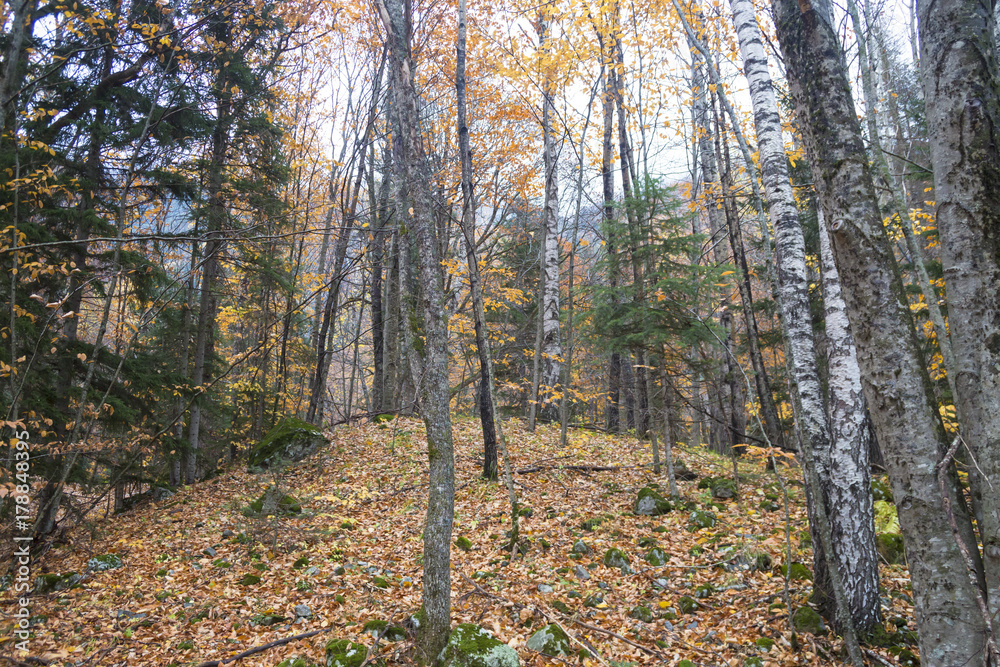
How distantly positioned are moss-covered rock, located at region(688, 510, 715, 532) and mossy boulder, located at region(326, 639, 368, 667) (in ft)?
15.3

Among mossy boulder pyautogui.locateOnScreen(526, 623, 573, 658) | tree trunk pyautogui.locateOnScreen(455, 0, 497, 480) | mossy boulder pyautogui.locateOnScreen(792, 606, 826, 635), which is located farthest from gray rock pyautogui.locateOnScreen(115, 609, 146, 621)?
mossy boulder pyautogui.locateOnScreen(792, 606, 826, 635)

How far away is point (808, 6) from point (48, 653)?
7.81 m

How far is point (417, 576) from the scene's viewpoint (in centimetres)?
602

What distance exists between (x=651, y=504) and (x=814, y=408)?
382 cm

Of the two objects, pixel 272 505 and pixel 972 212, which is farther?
pixel 272 505

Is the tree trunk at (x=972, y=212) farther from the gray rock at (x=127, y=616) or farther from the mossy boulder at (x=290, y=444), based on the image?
the mossy boulder at (x=290, y=444)

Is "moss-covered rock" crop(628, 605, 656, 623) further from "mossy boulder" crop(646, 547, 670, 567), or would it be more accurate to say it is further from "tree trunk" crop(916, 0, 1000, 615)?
"tree trunk" crop(916, 0, 1000, 615)

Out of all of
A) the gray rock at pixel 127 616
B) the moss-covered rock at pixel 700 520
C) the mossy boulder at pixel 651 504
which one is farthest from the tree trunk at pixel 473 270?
the gray rock at pixel 127 616

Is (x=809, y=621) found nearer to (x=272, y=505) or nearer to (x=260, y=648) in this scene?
(x=260, y=648)

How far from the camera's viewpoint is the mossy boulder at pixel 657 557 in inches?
236

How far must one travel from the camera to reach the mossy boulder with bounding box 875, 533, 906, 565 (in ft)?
17.3

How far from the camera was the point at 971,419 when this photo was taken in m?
1.80

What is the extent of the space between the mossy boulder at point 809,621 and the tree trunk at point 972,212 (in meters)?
3.22

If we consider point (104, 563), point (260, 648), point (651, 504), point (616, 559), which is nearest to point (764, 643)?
point (616, 559)
